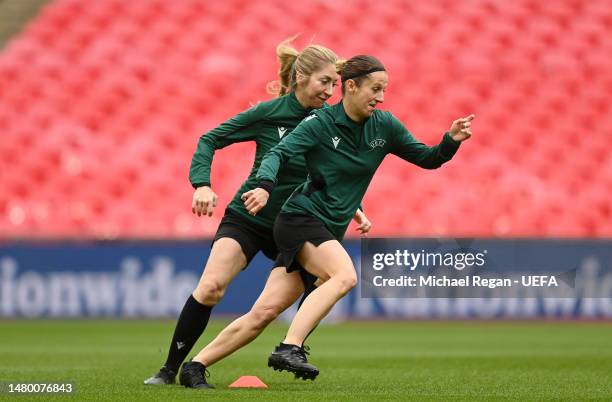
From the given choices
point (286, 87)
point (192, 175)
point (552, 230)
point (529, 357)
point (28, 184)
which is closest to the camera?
point (192, 175)

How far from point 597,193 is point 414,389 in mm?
9687

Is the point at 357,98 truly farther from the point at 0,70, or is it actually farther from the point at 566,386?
the point at 0,70

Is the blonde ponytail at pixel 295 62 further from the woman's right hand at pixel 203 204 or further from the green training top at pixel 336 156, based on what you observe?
the woman's right hand at pixel 203 204

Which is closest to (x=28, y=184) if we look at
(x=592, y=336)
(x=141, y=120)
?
(x=141, y=120)

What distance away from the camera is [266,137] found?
6.89 m

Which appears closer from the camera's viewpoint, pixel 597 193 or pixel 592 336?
pixel 592 336

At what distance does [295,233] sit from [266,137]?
0.78 meters

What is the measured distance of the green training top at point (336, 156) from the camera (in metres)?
6.38

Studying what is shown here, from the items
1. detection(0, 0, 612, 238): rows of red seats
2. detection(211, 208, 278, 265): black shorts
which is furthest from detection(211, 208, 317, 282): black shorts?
detection(0, 0, 612, 238): rows of red seats

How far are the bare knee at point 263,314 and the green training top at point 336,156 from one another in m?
0.56

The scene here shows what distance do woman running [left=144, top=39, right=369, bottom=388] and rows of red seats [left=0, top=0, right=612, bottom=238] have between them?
780 cm

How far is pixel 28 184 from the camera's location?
54.3ft

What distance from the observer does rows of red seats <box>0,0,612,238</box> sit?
15789 millimetres

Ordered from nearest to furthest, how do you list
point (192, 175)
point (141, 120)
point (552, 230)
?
1. point (192, 175)
2. point (552, 230)
3. point (141, 120)
